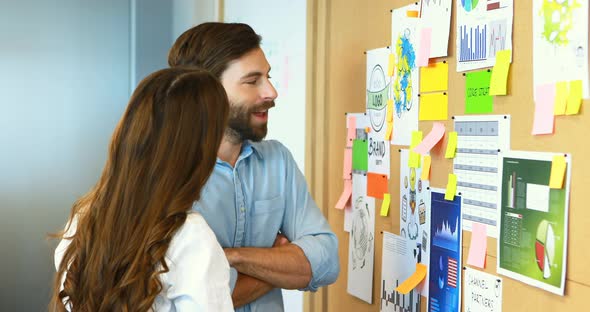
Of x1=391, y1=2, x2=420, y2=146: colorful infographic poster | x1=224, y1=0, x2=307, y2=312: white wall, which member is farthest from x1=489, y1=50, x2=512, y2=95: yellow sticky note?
x1=224, y1=0, x2=307, y2=312: white wall

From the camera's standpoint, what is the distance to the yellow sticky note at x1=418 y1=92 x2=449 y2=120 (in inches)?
77.1

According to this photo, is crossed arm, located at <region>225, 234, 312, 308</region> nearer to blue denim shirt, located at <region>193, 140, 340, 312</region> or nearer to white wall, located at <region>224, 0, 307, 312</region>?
blue denim shirt, located at <region>193, 140, 340, 312</region>

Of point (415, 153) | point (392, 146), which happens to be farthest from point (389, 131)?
point (415, 153)

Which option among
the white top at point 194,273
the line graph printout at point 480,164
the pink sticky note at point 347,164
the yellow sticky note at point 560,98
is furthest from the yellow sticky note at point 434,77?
the white top at point 194,273

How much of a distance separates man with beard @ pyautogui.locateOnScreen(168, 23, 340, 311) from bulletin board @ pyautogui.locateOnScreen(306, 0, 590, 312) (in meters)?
0.42

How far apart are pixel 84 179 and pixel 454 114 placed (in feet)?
11.0

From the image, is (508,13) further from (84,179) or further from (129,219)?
(84,179)

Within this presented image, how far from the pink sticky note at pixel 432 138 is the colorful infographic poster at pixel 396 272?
312 millimetres

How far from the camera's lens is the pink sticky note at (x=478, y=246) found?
1797 millimetres

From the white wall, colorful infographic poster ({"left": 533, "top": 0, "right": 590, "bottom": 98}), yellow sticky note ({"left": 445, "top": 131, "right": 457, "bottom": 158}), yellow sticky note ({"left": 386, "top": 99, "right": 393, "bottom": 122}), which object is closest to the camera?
colorful infographic poster ({"left": 533, "top": 0, "right": 590, "bottom": 98})

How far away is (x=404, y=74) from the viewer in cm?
217

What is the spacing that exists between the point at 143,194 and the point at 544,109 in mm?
898

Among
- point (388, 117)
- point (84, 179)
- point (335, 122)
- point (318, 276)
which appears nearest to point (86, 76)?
point (84, 179)

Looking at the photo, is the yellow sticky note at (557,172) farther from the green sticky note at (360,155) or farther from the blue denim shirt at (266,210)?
the green sticky note at (360,155)
